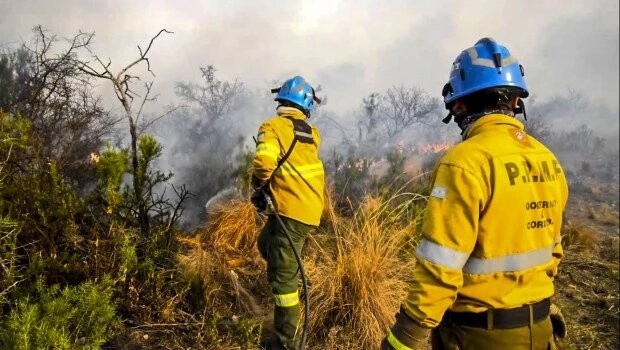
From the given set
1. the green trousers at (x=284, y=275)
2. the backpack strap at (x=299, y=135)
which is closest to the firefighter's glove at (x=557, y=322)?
the green trousers at (x=284, y=275)

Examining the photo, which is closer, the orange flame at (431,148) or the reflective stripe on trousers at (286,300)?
the reflective stripe on trousers at (286,300)

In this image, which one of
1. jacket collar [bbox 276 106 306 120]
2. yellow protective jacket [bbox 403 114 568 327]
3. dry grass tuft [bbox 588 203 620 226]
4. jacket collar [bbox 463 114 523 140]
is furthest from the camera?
dry grass tuft [bbox 588 203 620 226]

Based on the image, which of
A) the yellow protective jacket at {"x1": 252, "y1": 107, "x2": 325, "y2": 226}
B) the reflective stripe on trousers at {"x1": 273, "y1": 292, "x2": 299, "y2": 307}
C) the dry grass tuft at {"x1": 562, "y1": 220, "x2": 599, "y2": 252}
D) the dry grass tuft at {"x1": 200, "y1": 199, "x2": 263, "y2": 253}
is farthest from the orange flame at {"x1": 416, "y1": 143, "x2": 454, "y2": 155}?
the reflective stripe on trousers at {"x1": 273, "y1": 292, "x2": 299, "y2": 307}

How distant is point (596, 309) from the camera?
4.57 meters

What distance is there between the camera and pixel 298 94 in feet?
12.7

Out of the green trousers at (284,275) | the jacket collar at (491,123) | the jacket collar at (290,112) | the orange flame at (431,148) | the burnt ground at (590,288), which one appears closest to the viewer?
the jacket collar at (491,123)

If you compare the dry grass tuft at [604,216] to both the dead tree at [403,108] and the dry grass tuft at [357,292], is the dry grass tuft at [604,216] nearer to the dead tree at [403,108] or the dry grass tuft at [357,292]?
the dead tree at [403,108]

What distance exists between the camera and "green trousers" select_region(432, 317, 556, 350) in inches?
67.9

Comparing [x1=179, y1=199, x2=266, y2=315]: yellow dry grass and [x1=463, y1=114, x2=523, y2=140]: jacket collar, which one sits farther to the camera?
[x1=179, y1=199, x2=266, y2=315]: yellow dry grass

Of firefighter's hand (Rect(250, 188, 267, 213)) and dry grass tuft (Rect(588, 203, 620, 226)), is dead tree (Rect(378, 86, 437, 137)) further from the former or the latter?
firefighter's hand (Rect(250, 188, 267, 213))

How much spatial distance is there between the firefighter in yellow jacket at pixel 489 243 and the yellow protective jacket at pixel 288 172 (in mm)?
1810

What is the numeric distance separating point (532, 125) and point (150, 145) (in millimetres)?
12204

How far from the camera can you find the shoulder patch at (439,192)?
1669 mm

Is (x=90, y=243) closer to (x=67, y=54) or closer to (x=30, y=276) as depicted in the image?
(x=30, y=276)
